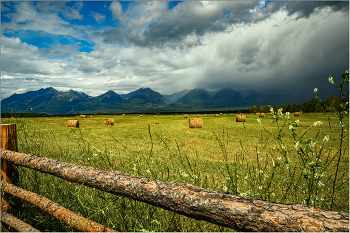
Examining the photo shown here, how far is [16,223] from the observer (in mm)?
3414

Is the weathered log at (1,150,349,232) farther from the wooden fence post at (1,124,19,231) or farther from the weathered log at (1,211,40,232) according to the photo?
the wooden fence post at (1,124,19,231)

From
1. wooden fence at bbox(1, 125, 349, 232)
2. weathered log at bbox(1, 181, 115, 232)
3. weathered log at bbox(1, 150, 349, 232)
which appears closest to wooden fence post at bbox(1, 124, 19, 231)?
weathered log at bbox(1, 181, 115, 232)

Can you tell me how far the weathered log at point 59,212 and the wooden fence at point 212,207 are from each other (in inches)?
0.5

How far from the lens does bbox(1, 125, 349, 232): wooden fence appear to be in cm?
139

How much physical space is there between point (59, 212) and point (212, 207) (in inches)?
99.6

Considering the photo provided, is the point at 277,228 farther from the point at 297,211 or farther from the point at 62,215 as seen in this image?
the point at 62,215

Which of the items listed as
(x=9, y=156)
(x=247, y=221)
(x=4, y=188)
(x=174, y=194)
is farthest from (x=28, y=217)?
(x=247, y=221)

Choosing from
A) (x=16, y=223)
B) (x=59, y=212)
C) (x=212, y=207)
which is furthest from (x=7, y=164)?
(x=212, y=207)

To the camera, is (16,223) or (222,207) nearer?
(222,207)

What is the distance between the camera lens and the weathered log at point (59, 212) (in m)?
2.56

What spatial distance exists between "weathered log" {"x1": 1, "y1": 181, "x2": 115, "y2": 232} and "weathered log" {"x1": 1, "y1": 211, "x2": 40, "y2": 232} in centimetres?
39

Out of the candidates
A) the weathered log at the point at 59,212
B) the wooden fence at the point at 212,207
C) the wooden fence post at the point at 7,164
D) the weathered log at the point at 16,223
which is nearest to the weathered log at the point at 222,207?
the wooden fence at the point at 212,207

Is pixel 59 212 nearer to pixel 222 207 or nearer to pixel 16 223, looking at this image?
pixel 16 223

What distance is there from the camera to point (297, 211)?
1461 millimetres
